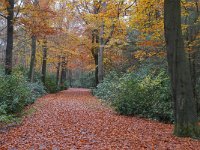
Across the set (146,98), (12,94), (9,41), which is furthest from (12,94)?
(146,98)

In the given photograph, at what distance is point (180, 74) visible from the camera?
7.88m

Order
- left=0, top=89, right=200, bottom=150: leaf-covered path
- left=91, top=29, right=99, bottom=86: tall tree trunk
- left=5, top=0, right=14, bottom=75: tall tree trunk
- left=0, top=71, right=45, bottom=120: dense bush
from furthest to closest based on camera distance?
left=91, top=29, right=99, bottom=86: tall tree trunk → left=5, top=0, right=14, bottom=75: tall tree trunk → left=0, top=71, right=45, bottom=120: dense bush → left=0, top=89, right=200, bottom=150: leaf-covered path

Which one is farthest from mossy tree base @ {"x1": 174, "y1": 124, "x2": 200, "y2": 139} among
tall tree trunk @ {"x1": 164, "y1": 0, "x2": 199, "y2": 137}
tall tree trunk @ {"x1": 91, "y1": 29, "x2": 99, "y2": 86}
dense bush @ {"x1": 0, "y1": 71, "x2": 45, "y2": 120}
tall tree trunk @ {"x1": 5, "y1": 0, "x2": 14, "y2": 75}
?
tall tree trunk @ {"x1": 91, "y1": 29, "x2": 99, "y2": 86}

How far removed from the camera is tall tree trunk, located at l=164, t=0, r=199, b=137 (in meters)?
7.84

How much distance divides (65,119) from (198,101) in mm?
5525

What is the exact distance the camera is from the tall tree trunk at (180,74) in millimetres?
7840

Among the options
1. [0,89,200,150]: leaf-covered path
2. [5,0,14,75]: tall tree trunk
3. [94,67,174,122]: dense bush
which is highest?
[5,0,14,75]: tall tree trunk

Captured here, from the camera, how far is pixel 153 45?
1477cm

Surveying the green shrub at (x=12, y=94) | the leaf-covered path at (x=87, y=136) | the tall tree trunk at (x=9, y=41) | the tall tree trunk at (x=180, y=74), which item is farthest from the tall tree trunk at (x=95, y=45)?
the tall tree trunk at (x=180, y=74)

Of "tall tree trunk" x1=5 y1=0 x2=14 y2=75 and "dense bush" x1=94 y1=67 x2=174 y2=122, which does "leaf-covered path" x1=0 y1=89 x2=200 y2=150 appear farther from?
"tall tree trunk" x1=5 y1=0 x2=14 y2=75

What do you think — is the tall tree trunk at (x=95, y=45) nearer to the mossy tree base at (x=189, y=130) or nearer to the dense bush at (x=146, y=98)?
the dense bush at (x=146, y=98)

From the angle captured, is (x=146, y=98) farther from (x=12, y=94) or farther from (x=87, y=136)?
(x=12, y=94)

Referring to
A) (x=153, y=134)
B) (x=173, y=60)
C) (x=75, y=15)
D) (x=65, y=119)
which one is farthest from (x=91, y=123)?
(x=75, y=15)

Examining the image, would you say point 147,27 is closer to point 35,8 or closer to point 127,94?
point 127,94
